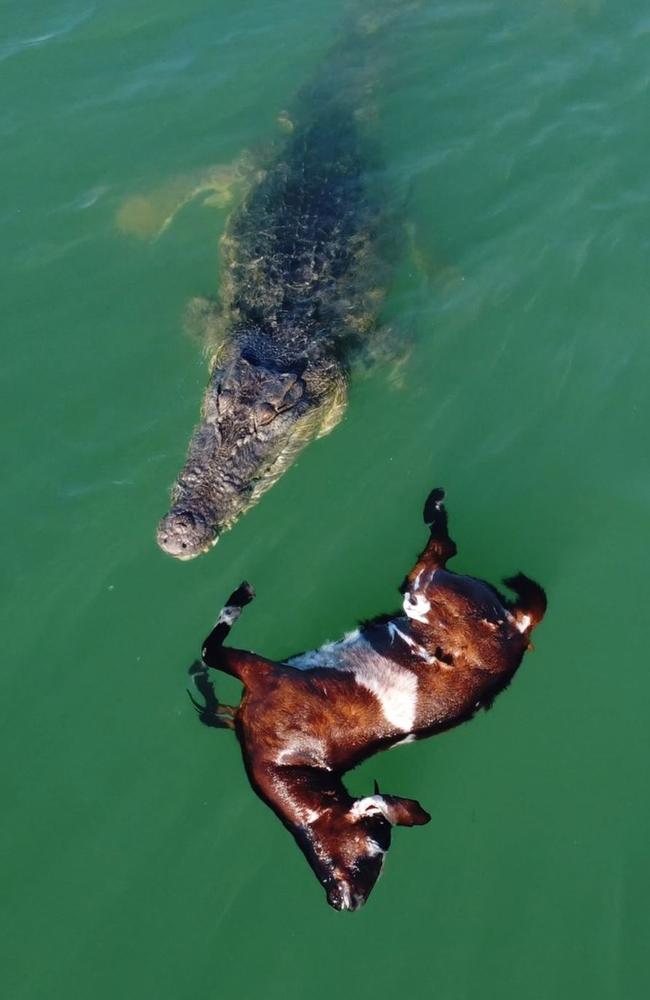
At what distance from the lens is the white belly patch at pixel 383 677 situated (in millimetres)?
4945

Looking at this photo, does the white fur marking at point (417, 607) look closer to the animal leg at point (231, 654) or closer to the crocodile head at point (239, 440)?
the animal leg at point (231, 654)

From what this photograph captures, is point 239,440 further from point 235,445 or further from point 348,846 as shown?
point 348,846

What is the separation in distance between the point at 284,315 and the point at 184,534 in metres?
2.55

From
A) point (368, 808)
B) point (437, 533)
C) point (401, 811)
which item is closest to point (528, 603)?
point (437, 533)

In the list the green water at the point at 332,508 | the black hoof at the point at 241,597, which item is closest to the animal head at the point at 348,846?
the green water at the point at 332,508

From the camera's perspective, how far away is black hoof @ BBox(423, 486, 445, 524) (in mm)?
6141

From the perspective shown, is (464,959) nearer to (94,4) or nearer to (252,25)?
(252,25)

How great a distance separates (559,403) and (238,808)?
4.26 meters

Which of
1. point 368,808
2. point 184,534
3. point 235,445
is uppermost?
point 235,445

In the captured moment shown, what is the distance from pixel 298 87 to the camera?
9.44 meters

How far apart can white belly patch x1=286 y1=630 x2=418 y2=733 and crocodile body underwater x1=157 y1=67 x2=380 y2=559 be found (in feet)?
5.10

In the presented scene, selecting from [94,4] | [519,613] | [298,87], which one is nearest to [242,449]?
[519,613]

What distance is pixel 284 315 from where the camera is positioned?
25.0ft

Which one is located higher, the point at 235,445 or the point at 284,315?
the point at 284,315
